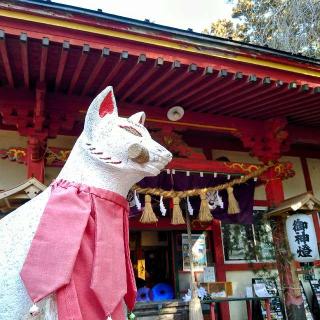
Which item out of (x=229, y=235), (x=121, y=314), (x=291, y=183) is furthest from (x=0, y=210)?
(x=291, y=183)

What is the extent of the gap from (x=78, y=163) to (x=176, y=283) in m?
→ 5.34

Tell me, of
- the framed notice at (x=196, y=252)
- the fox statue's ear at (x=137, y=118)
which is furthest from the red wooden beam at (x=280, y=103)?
the fox statue's ear at (x=137, y=118)

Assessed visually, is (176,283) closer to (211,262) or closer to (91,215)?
(211,262)

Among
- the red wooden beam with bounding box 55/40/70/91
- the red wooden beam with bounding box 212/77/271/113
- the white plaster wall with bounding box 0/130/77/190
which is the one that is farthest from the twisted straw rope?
the red wooden beam with bounding box 55/40/70/91

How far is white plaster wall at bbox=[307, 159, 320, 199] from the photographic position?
27.7 ft

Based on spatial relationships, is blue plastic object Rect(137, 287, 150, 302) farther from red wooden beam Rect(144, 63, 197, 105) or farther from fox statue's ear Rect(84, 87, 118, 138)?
fox statue's ear Rect(84, 87, 118, 138)

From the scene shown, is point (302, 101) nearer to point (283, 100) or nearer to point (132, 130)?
point (283, 100)

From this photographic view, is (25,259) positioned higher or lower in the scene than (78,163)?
lower

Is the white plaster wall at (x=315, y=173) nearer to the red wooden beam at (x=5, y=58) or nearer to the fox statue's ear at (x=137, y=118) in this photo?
the red wooden beam at (x=5, y=58)

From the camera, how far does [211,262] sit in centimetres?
723

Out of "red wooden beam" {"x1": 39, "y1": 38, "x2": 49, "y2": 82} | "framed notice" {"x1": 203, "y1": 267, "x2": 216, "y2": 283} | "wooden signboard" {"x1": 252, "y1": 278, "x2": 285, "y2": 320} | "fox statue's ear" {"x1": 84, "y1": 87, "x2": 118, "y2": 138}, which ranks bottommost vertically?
"wooden signboard" {"x1": 252, "y1": 278, "x2": 285, "y2": 320}

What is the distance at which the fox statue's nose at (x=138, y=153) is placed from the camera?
224 cm

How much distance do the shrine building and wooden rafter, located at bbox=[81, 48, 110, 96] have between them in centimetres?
2

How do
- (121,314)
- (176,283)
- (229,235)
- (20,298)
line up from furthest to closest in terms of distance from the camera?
(229,235) → (176,283) → (121,314) → (20,298)
